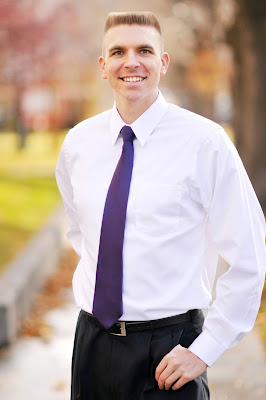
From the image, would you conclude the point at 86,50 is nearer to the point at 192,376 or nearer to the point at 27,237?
the point at 27,237

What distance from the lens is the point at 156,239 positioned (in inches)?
101

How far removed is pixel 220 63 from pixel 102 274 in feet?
94.9

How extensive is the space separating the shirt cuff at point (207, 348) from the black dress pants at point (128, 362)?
0.09 m

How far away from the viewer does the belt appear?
8.61 feet

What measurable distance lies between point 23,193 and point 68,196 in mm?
14598

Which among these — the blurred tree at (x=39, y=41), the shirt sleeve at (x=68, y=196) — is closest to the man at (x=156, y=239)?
the shirt sleeve at (x=68, y=196)

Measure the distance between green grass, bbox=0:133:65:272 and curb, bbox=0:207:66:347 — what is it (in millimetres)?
544

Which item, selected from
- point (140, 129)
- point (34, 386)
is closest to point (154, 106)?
point (140, 129)

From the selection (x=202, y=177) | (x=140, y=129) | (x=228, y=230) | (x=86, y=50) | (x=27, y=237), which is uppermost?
(x=86, y=50)

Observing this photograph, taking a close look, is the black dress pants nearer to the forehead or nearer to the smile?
the smile

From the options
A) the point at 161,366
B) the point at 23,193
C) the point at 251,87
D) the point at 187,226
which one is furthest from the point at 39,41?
the point at 161,366

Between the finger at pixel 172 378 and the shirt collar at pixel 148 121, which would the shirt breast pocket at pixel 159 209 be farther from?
the finger at pixel 172 378

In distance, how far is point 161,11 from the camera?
2661 cm

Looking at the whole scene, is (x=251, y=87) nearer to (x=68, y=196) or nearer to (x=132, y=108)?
(x=68, y=196)
